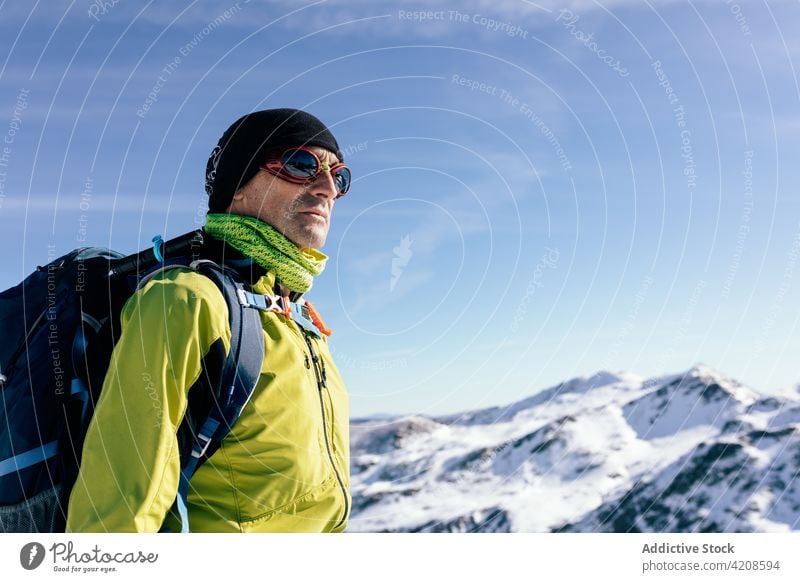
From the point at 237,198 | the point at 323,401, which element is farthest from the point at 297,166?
the point at 323,401

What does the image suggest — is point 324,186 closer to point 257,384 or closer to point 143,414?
point 257,384

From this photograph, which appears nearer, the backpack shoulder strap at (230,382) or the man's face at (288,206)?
the backpack shoulder strap at (230,382)

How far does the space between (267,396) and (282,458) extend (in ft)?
1.10

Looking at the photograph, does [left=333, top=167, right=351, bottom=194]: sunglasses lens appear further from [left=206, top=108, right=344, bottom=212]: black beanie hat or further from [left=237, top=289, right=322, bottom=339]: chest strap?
[left=237, top=289, right=322, bottom=339]: chest strap

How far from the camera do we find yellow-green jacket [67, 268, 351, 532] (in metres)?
3.44

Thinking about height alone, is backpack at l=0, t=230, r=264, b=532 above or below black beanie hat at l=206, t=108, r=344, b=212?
below

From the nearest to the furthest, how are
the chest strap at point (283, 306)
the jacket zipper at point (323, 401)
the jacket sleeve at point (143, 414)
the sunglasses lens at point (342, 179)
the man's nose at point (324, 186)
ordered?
the jacket sleeve at point (143, 414) → the chest strap at point (283, 306) → the jacket zipper at point (323, 401) → the man's nose at point (324, 186) → the sunglasses lens at point (342, 179)

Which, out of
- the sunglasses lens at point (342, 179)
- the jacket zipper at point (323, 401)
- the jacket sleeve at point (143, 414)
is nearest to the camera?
the jacket sleeve at point (143, 414)

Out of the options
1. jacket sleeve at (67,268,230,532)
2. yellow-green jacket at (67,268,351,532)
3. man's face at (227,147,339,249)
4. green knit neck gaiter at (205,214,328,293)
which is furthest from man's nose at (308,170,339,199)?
jacket sleeve at (67,268,230,532)

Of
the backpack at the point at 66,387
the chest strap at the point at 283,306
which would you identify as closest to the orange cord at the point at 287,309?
the chest strap at the point at 283,306

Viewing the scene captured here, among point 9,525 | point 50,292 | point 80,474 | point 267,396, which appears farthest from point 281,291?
point 9,525

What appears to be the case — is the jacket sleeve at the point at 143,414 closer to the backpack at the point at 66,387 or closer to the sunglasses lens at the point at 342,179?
the backpack at the point at 66,387

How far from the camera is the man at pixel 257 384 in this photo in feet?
11.3
